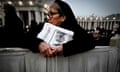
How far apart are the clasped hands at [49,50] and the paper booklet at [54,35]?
0.13 feet

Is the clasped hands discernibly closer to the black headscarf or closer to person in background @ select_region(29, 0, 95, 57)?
person in background @ select_region(29, 0, 95, 57)

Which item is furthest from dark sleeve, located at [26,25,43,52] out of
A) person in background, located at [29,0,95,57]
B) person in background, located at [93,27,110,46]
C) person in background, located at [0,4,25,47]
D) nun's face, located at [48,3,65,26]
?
Answer: person in background, located at [93,27,110,46]

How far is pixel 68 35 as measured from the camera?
1.61m

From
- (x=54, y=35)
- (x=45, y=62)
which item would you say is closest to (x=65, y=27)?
(x=54, y=35)

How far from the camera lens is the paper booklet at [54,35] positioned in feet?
5.21

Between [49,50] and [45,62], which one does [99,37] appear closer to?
[45,62]

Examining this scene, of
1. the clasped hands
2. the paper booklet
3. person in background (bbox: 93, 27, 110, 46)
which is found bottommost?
person in background (bbox: 93, 27, 110, 46)

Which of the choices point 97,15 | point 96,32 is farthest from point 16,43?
point 97,15

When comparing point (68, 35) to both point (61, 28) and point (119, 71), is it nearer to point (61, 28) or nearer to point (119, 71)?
Result: point (61, 28)

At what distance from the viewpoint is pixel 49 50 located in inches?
61.4

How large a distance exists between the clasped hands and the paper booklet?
0.04 metres

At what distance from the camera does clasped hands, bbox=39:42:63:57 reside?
1.56 m

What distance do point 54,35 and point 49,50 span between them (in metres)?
0.12

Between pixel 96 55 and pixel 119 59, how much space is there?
0.29 metres
